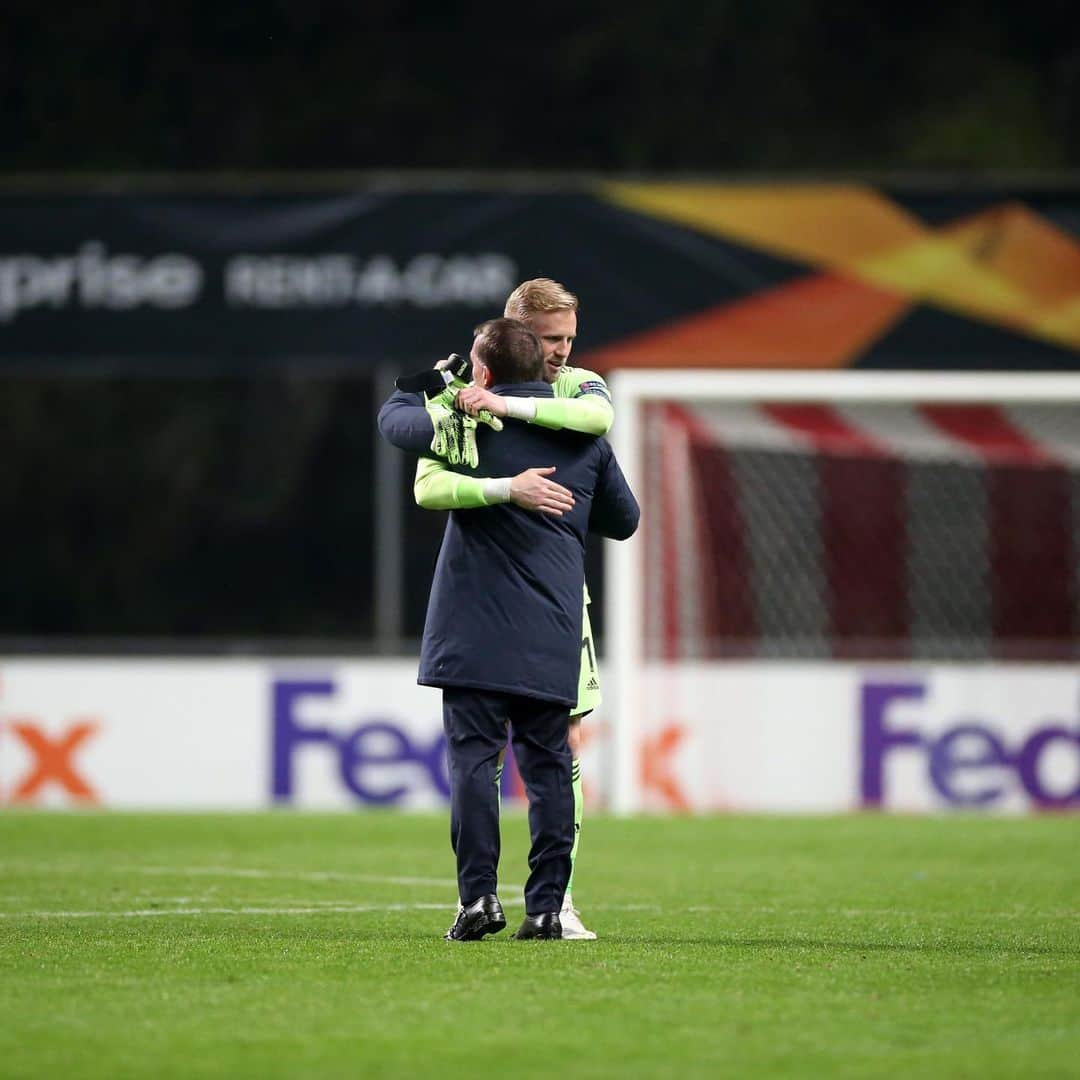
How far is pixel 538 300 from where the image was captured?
707 cm

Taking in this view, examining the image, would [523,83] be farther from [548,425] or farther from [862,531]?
[548,425]

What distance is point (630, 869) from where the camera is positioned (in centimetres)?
998

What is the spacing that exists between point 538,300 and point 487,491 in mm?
647

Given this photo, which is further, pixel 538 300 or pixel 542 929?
pixel 538 300

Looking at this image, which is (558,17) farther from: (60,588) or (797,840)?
(797,840)

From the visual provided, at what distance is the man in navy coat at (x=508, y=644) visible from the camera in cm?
678

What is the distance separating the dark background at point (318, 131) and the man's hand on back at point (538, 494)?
19459 mm

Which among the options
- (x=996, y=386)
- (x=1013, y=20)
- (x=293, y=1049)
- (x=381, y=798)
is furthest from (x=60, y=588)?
(x=293, y=1049)

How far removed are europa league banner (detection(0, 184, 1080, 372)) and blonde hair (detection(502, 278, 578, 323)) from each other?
8.03 metres

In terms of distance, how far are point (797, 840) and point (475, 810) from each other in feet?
17.5

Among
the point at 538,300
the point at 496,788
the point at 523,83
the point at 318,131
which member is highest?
the point at 523,83

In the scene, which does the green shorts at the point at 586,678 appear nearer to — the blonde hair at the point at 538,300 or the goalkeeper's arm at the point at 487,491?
the goalkeeper's arm at the point at 487,491

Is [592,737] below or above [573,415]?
below

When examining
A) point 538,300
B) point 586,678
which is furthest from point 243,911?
point 538,300
